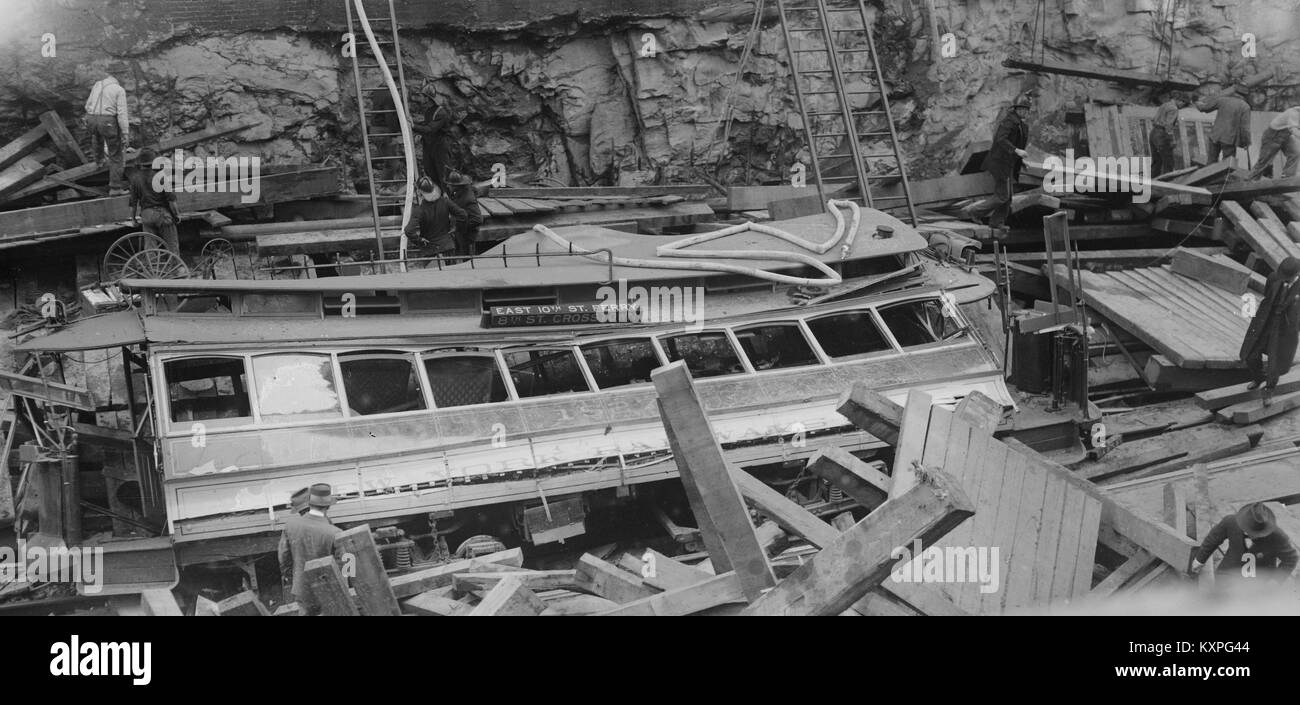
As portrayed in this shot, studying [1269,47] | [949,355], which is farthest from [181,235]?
[1269,47]

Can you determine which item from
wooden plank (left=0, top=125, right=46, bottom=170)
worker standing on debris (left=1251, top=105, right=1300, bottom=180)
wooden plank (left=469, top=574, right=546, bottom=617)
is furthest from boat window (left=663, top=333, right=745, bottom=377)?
worker standing on debris (left=1251, top=105, right=1300, bottom=180)

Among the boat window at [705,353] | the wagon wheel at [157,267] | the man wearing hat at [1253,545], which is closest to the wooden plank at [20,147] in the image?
the wagon wheel at [157,267]

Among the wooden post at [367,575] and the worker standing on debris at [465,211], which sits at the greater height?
the worker standing on debris at [465,211]

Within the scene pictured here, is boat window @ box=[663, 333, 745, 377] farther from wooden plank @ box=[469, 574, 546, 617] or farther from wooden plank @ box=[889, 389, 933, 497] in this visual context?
wooden plank @ box=[469, 574, 546, 617]

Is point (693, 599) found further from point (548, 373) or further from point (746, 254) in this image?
point (746, 254)

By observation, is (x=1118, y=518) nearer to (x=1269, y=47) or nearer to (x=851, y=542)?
(x=851, y=542)

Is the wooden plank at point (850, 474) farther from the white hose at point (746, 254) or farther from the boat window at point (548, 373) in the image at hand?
the white hose at point (746, 254)
